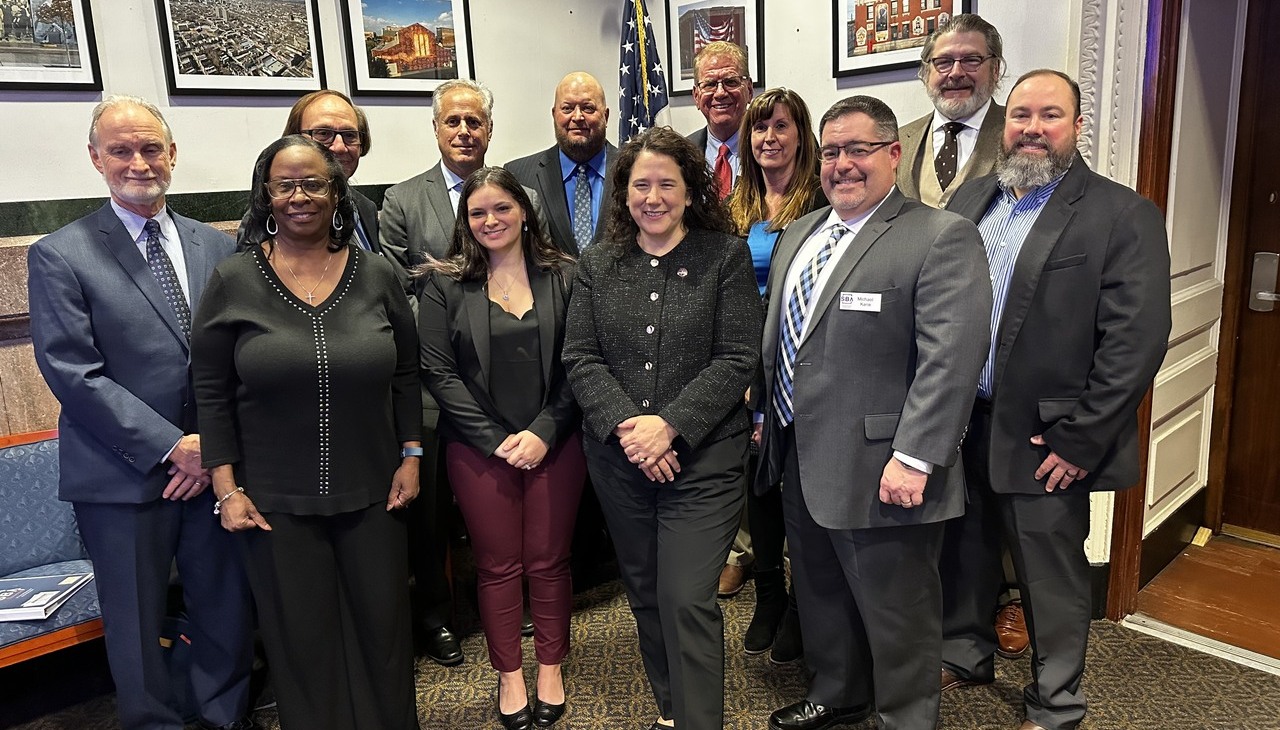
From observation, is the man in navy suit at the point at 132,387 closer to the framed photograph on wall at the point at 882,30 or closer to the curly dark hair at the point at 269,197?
the curly dark hair at the point at 269,197

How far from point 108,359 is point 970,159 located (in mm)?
2594

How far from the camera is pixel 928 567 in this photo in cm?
218

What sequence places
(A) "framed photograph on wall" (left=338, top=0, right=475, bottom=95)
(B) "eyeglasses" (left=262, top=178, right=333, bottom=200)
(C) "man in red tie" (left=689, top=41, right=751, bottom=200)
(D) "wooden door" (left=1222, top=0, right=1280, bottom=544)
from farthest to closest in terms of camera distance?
(A) "framed photograph on wall" (left=338, top=0, right=475, bottom=95) < (D) "wooden door" (left=1222, top=0, right=1280, bottom=544) < (C) "man in red tie" (left=689, top=41, right=751, bottom=200) < (B) "eyeglasses" (left=262, top=178, right=333, bottom=200)

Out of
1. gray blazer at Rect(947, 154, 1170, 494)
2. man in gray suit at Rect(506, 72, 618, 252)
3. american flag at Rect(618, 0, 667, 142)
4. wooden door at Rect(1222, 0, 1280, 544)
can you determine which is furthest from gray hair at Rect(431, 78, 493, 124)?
wooden door at Rect(1222, 0, 1280, 544)

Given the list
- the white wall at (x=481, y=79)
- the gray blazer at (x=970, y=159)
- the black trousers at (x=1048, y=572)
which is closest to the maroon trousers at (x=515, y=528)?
the black trousers at (x=1048, y=572)

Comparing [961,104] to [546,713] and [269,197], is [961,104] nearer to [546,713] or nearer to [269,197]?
[269,197]

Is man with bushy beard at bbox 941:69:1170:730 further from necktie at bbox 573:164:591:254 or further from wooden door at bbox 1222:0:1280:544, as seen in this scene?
wooden door at bbox 1222:0:1280:544

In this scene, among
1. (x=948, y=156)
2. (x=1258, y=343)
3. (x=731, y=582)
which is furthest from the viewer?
(x=1258, y=343)

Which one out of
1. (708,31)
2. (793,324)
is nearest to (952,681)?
(793,324)

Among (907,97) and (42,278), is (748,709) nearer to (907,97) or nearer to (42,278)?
(42,278)

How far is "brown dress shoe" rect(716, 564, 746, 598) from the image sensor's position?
133 inches

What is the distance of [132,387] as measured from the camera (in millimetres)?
2291

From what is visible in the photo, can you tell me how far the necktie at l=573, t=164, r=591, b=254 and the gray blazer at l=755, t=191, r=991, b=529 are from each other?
1322 millimetres

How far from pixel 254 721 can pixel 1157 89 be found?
3.53m
